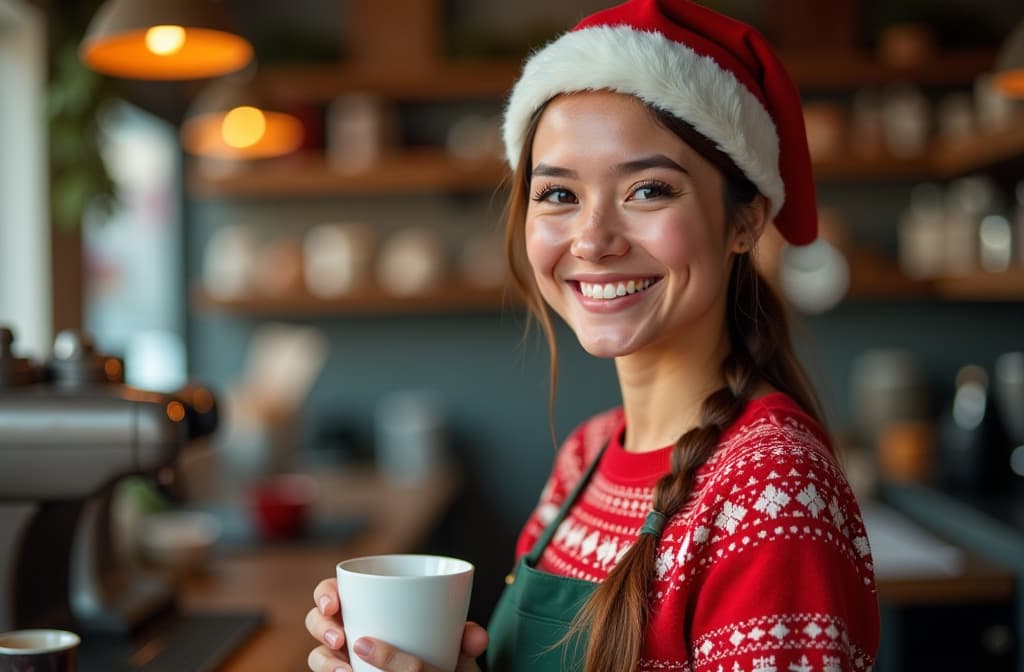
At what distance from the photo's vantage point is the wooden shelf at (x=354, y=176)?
13.8 feet

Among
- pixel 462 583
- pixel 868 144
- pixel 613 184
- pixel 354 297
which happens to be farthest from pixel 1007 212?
pixel 462 583

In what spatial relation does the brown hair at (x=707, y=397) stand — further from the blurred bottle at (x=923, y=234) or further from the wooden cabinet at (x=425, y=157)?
the blurred bottle at (x=923, y=234)

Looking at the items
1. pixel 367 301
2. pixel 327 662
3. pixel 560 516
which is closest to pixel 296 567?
pixel 560 516

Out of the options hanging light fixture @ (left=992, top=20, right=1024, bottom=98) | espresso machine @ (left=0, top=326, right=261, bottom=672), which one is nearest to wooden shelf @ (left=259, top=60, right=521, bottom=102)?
hanging light fixture @ (left=992, top=20, right=1024, bottom=98)

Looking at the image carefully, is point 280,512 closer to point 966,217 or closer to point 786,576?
point 786,576

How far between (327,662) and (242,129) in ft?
7.96

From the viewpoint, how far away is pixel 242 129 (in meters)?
3.27

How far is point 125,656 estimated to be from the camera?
5.05 feet

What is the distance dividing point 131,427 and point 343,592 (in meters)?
0.55

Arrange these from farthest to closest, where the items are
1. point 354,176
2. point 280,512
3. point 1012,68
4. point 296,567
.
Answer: point 354,176 < point 280,512 < point 296,567 < point 1012,68

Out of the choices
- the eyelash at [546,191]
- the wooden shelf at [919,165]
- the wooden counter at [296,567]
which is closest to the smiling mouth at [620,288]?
the eyelash at [546,191]

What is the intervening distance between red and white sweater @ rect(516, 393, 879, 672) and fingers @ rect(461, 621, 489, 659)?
17 centimetres

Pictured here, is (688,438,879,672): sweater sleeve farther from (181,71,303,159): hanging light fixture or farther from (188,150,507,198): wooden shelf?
(188,150,507,198): wooden shelf

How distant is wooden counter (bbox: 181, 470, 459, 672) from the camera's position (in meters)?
1.71
